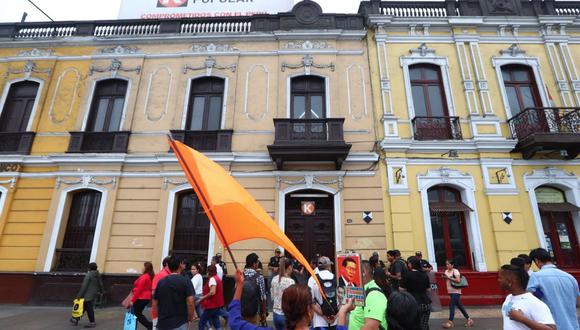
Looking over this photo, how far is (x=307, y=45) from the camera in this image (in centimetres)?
1182

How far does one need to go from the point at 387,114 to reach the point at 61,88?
12.3m

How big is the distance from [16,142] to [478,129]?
16423mm

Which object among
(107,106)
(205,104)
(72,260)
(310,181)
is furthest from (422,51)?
(72,260)

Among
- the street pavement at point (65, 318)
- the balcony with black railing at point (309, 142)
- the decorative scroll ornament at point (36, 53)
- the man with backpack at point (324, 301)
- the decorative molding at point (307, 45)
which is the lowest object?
the street pavement at point (65, 318)

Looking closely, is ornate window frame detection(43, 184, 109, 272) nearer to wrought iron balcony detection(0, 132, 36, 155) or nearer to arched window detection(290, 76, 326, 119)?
wrought iron balcony detection(0, 132, 36, 155)

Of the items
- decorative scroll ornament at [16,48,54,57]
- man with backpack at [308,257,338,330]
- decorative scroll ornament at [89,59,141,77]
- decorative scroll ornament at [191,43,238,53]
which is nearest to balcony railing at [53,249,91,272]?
decorative scroll ornament at [89,59,141,77]

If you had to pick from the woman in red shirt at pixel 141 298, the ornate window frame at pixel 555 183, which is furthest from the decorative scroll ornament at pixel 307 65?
the woman in red shirt at pixel 141 298

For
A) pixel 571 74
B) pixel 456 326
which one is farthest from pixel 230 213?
pixel 571 74

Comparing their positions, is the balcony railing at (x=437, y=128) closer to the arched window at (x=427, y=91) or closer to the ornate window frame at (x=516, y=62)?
the arched window at (x=427, y=91)

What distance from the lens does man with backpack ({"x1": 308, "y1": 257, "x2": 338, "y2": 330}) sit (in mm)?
4336

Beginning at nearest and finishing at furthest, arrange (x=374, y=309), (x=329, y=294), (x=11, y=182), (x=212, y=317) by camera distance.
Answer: (x=374, y=309)
(x=329, y=294)
(x=212, y=317)
(x=11, y=182)

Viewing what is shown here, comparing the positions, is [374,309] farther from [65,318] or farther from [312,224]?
[65,318]

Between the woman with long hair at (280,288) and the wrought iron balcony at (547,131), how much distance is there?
30.0 ft

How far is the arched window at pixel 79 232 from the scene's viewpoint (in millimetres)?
9836
